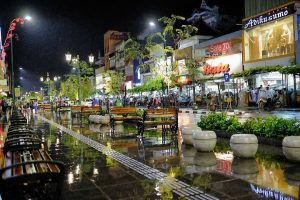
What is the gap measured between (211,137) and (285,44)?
28.8 m

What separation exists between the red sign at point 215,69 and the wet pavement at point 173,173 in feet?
Answer: 106

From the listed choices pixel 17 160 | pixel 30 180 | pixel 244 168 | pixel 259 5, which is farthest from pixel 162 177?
pixel 259 5

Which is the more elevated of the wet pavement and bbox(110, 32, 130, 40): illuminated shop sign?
bbox(110, 32, 130, 40): illuminated shop sign

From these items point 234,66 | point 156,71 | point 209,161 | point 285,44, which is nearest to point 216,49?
point 234,66

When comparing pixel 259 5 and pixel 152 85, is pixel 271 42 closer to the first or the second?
pixel 259 5

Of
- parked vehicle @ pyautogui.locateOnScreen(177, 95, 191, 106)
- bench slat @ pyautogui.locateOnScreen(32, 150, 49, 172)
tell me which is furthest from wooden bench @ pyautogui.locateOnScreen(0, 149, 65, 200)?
parked vehicle @ pyautogui.locateOnScreen(177, 95, 191, 106)

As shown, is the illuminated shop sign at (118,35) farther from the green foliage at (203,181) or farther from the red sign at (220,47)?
the green foliage at (203,181)

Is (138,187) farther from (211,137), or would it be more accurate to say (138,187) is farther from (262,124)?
(262,124)

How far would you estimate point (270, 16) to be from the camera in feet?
120

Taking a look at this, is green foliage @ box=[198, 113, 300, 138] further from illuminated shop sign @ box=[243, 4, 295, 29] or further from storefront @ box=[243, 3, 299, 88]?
illuminated shop sign @ box=[243, 4, 295, 29]

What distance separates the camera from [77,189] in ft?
20.6

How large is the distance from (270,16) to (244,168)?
32.0 metres

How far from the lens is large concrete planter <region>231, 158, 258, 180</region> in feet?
22.9

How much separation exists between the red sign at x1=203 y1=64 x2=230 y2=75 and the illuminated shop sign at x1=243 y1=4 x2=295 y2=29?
5035mm
